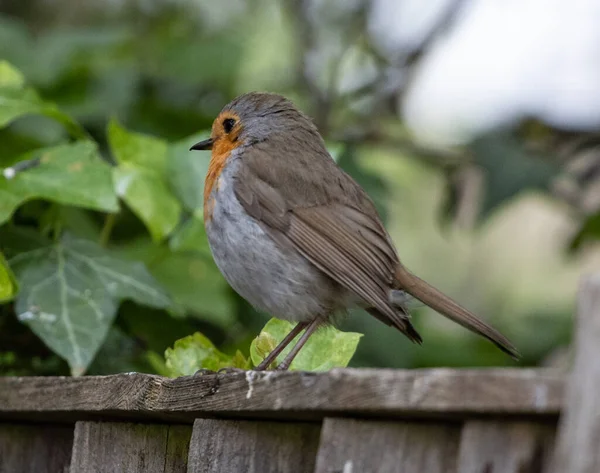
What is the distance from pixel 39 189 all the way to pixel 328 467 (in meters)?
1.50

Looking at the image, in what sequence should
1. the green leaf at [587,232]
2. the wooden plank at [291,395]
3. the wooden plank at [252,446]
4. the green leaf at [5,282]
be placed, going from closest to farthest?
A: the wooden plank at [291,395], the wooden plank at [252,446], the green leaf at [5,282], the green leaf at [587,232]

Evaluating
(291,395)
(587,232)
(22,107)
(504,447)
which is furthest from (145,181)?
(587,232)

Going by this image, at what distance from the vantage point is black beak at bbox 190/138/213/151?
3080mm

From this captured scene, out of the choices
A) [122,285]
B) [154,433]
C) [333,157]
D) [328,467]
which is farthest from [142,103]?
[328,467]

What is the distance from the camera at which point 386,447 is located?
1.46 m

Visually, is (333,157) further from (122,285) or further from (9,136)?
(9,136)

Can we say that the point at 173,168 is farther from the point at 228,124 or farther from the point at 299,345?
the point at 299,345

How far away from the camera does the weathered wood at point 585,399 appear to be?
1.11 m

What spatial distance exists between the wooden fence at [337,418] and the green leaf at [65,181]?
576 millimetres

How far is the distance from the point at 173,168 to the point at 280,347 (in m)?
0.83

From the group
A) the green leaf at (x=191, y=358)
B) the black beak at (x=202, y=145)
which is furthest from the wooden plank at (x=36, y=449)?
the black beak at (x=202, y=145)

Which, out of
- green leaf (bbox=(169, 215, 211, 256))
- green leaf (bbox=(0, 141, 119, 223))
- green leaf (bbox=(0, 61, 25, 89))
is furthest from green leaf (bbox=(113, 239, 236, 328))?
green leaf (bbox=(0, 61, 25, 89))

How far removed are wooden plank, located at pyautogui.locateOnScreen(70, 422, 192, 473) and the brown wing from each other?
0.63 metres

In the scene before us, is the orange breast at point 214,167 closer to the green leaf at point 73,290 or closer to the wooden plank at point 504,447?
the green leaf at point 73,290
